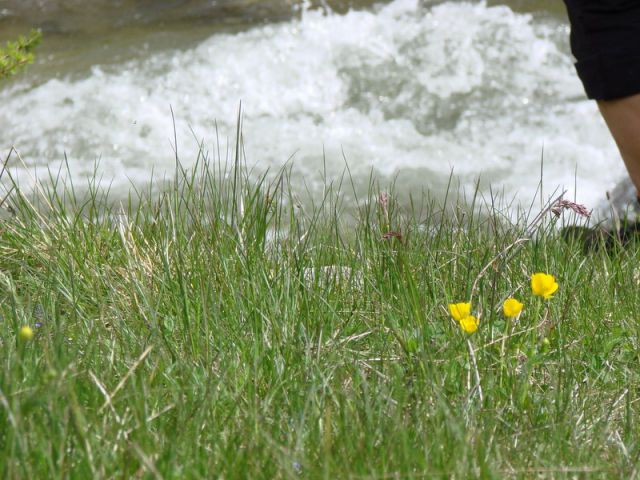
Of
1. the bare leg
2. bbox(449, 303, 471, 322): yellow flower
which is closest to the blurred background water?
the bare leg

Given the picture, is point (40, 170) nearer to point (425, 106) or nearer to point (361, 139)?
point (361, 139)

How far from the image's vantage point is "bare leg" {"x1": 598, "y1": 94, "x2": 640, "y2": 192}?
2135mm

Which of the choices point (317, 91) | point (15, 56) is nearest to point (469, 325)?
point (15, 56)

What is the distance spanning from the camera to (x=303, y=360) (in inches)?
68.3

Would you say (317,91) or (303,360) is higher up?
(303,360)

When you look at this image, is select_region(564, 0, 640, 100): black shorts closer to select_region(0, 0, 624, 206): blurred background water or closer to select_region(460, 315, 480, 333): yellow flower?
select_region(460, 315, 480, 333): yellow flower

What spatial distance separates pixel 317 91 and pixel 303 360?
16.7ft

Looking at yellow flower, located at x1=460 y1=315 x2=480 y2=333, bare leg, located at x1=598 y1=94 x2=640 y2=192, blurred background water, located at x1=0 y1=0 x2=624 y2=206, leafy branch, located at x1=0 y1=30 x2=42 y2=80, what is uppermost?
leafy branch, located at x1=0 y1=30 x2=42 y2=80

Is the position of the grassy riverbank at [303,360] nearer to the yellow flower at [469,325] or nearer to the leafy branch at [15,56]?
the yellow flower at [469,325]

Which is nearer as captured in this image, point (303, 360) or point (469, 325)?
point (469, 325)

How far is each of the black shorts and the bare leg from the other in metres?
0.03

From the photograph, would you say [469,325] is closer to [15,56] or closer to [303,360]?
[303,360]

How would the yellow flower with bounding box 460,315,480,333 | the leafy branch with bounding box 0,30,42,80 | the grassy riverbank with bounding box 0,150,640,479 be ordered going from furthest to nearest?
the leafy branch with bounding box 0,30,42,80
the yellow flower with bounding box 460,315,480,333
the grassy riverbank with bounding box 0,150,640,479

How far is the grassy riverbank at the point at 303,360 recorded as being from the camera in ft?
4.43
